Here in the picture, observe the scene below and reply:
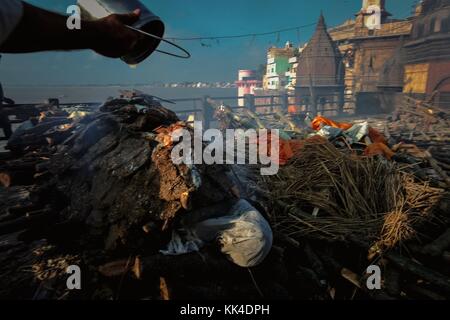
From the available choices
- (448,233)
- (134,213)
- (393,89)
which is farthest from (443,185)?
(393,89)

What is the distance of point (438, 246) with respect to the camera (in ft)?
11.3

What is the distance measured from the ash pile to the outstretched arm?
169cm

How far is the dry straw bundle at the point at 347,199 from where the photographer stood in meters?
3.71

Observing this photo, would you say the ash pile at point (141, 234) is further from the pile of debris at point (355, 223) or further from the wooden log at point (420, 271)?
the wooden log at point (420, 271)

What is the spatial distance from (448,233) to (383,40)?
34.9 metres

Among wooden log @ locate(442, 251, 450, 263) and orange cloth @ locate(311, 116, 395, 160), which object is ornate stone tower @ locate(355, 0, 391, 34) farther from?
wooden log @ locate(442, 251, 450, 263)

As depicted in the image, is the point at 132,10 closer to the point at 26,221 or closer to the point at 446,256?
the point at 26,221

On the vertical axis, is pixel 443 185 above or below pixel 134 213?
below

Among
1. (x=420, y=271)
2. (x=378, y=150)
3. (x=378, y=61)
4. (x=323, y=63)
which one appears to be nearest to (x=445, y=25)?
(x=378, y=61)

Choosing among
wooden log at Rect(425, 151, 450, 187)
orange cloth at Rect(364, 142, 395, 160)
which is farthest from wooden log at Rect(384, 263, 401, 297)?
orange cloth at Rect(364, 142, 395, 160)

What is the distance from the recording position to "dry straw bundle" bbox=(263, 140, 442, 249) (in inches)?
146

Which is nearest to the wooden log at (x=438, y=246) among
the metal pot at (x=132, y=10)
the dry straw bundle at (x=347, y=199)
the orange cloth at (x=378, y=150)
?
the dry straw bundle at (x=347, y=199)
